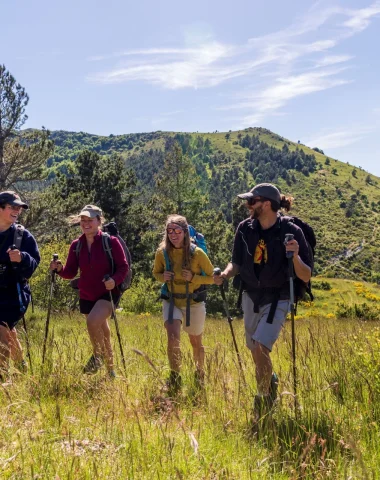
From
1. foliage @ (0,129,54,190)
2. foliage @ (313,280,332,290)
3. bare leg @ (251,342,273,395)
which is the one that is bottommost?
foliage @ (313,280,332,290)

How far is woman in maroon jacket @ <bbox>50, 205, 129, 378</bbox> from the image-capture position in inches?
188

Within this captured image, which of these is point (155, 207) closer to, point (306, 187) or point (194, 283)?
point (194, 283)

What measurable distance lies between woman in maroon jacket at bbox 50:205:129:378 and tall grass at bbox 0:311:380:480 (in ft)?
2.24

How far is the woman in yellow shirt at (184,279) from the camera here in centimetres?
473

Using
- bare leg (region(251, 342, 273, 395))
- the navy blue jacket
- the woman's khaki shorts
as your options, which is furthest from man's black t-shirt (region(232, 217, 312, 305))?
the navy blue jacket

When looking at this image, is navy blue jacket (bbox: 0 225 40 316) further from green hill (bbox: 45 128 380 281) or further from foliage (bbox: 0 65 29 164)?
green hill (bbox: 45 128 380 281)

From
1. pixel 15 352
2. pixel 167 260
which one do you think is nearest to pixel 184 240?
pixel 167 260

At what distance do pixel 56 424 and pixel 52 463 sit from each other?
0.61m

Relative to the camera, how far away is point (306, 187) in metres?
172

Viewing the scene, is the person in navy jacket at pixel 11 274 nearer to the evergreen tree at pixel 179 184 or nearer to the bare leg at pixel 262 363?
the bare leg at pixel 262 363

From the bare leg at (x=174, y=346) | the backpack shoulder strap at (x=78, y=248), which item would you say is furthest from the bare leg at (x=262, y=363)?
the backpack shoulder strap at (x=78, y=248)

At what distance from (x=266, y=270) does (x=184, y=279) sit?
1187 millimetres

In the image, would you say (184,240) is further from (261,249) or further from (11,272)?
(11,272)

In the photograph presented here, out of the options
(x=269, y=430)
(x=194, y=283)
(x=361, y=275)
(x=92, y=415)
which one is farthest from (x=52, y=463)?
(x=361, y=275)
